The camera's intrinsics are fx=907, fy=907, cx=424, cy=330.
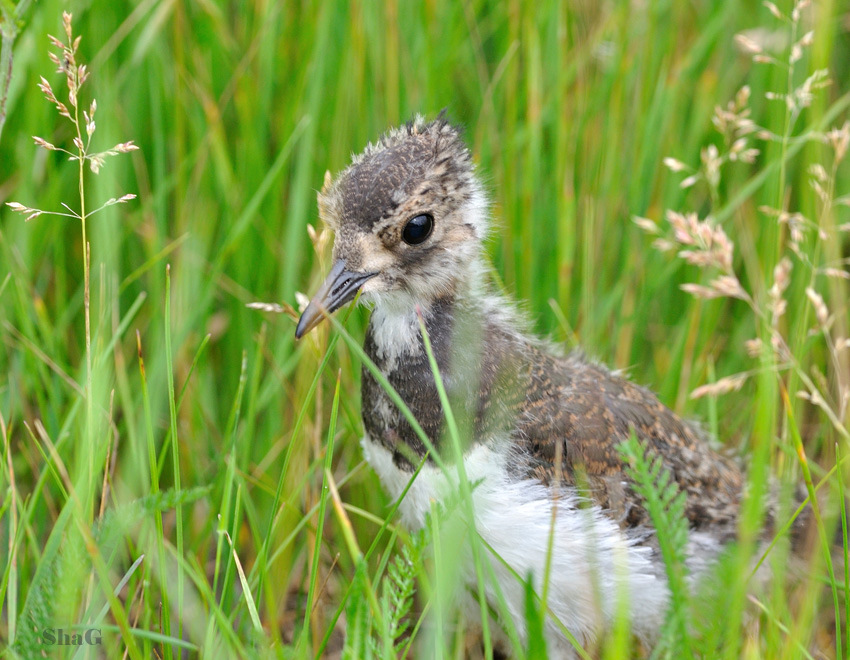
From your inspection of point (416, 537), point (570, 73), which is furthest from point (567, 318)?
point (416, 537)

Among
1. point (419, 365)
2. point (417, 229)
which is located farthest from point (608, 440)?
point (417, 229)

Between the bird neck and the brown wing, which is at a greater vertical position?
the bird neck

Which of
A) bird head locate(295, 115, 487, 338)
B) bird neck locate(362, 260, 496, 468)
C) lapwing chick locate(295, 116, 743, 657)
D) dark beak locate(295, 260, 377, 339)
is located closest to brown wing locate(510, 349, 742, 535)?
lapwing chick locate(295, 116, 743, 657)

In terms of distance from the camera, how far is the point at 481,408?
8.15 ft

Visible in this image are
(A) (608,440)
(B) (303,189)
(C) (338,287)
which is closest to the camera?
(C) (338,287)

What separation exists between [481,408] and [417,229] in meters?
0.52

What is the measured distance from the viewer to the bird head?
2.44 metres

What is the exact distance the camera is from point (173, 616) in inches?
111

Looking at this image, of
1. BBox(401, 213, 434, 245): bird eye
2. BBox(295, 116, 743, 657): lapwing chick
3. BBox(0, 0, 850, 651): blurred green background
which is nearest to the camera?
BBox(295, 116, 743, 657): lapwing chick

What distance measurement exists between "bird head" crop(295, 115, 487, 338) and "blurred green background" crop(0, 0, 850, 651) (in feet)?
1.73

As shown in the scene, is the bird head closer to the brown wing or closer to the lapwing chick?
the lapwing chick

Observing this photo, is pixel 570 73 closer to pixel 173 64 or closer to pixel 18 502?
pixel 173 64

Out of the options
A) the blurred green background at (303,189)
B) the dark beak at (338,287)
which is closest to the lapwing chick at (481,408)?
the dark beak at (338,287)

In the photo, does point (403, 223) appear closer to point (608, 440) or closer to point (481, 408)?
point (481, 408)
